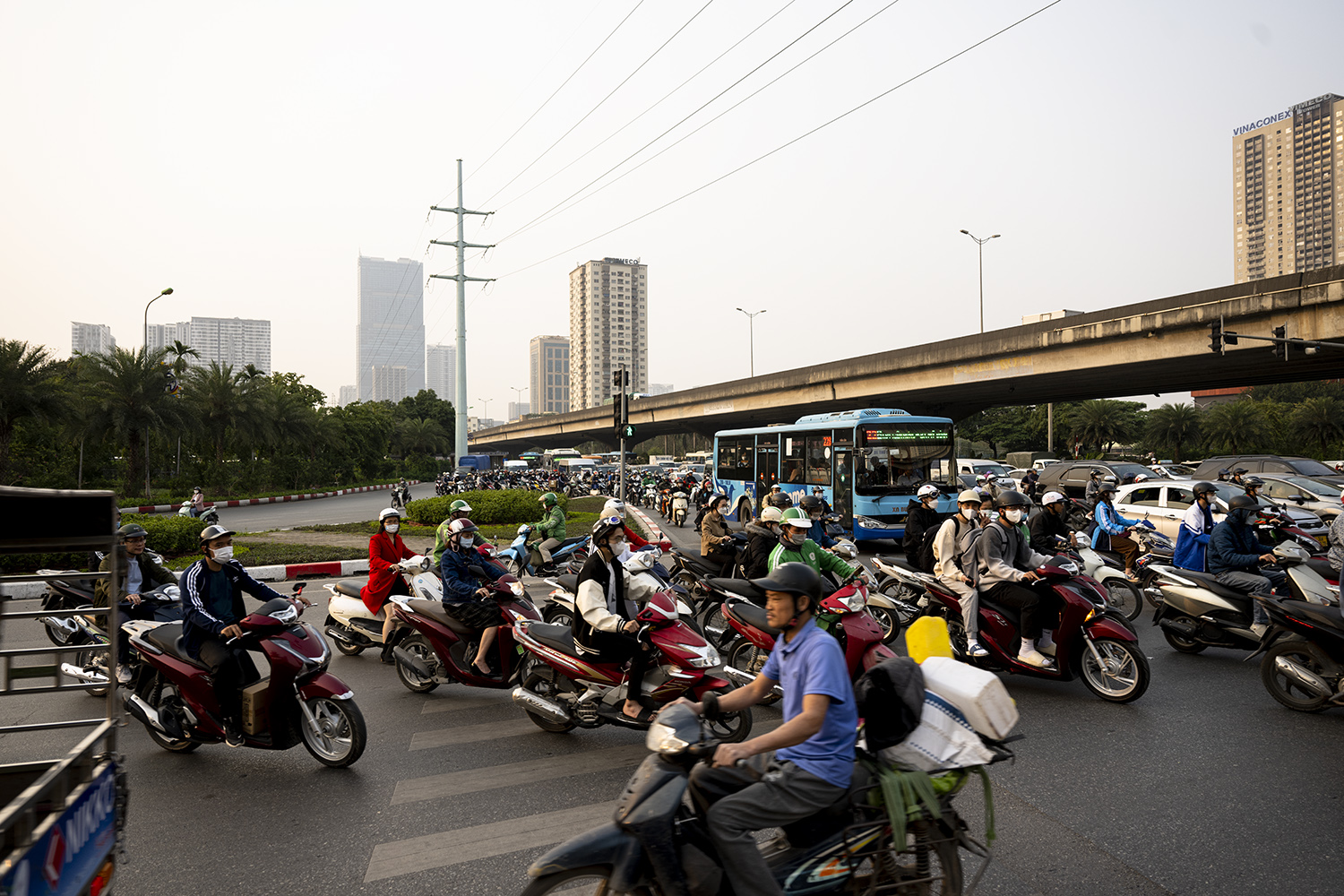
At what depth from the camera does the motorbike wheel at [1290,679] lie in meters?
5.71

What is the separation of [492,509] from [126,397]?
777 inches

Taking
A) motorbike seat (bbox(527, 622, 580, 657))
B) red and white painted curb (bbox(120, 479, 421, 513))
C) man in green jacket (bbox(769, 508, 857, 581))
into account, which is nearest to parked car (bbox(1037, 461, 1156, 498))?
man in green jacket (bbox(769, 508, 857, 581))

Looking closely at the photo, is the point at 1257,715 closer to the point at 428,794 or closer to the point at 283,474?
the point at 428,794

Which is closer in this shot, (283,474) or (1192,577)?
(1192,577)

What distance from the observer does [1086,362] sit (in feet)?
87.5

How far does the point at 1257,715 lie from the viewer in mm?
5742

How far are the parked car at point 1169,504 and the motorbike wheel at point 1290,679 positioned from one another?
27.7ft

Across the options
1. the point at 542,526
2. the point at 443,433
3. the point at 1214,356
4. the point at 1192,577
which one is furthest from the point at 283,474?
the point at 443,433

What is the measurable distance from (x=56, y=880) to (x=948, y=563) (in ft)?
20.5

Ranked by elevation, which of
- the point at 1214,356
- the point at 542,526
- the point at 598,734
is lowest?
the point at 598,734

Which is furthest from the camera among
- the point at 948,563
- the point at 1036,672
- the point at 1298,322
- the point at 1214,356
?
the point at 1214,356

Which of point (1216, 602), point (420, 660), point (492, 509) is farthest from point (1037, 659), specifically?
point (492, 509)

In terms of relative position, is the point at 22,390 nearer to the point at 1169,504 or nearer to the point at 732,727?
the point at 732,727

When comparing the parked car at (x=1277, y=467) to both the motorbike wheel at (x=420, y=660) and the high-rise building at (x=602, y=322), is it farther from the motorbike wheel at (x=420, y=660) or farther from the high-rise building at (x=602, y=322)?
the high-rise building at (x=602, y=322)
